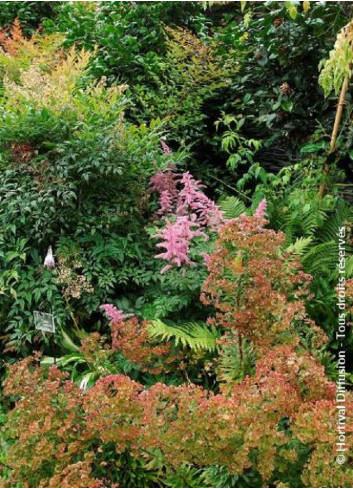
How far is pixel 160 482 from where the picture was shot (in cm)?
254

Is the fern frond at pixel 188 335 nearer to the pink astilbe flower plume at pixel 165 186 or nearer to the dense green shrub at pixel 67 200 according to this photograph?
the dense green shrub at pixel 67 200

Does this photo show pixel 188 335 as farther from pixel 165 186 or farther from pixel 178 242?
pixel 165 186

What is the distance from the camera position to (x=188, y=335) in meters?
3.10

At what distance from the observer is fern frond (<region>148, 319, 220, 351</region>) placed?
293 centimetres

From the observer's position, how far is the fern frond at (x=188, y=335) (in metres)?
2.93

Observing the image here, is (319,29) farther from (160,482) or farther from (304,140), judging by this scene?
(160,482)

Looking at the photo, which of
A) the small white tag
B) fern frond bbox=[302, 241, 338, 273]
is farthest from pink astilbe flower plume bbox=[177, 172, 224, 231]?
the small white tag

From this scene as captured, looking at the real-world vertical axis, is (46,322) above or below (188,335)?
above

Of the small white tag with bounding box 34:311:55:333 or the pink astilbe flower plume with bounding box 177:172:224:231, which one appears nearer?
the small white tag with bounding box 34:311:55:333

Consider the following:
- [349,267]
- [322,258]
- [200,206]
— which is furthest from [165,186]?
[349,267]

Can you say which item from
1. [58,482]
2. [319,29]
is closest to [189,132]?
[319,29]

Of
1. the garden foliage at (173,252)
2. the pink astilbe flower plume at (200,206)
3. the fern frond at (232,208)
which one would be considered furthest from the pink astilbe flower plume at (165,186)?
the fern frond at (232,208)

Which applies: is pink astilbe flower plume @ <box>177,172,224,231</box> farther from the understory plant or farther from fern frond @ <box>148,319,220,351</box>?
the understory plant

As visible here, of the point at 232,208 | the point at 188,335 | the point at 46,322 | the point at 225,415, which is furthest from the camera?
the point at 232,208
